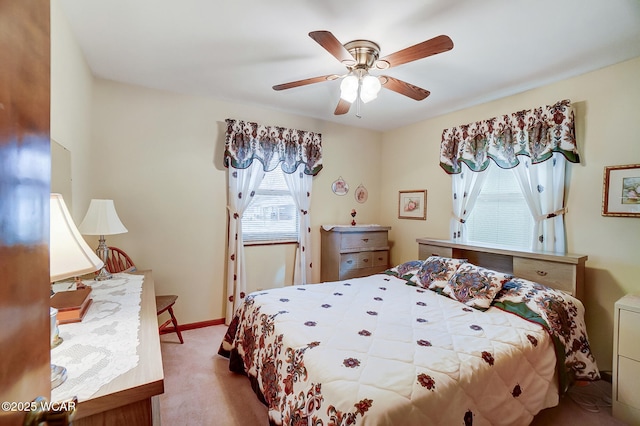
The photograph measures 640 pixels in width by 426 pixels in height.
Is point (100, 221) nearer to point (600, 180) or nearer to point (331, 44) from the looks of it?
point (331, 44)

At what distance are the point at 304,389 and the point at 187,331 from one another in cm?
219

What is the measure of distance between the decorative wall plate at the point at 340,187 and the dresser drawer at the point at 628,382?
298cm

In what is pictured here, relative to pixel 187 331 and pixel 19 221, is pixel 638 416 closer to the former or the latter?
pixel 19 221

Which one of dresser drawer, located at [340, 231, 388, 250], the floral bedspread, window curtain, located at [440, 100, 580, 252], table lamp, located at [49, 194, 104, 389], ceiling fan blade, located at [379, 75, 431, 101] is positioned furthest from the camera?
dresser drawer, located at [340, 231, 388, 250]

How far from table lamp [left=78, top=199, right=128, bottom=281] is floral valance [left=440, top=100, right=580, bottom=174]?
3385 mm

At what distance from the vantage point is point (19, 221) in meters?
0.48

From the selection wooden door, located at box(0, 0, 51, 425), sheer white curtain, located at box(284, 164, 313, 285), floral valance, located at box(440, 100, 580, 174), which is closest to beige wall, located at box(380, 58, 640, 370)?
floral valance, located at box(440, 100, 580, 174)

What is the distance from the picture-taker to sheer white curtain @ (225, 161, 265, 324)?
3150 mm

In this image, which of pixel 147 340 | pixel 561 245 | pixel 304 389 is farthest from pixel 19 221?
pixel 561 245

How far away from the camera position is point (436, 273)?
8.34ft

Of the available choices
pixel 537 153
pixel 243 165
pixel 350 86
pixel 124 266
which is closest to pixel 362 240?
pixel 243 165

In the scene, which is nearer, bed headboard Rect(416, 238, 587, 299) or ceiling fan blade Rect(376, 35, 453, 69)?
ceiling fan blade Rect(376, 35, 453, 69)

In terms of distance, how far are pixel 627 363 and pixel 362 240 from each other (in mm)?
2392

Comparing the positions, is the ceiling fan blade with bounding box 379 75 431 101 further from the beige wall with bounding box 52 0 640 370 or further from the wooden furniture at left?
the wooden furniture at left
